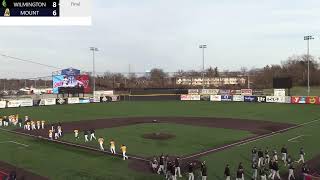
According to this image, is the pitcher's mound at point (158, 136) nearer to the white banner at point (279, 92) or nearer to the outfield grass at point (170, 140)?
the outfield grass at point (170, 140)

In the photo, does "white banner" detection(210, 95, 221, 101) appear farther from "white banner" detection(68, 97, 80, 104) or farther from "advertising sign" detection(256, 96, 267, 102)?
"white banner" detection(68, 97, 80, 104)

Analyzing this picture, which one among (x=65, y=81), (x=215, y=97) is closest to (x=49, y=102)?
(x=65, y=81)

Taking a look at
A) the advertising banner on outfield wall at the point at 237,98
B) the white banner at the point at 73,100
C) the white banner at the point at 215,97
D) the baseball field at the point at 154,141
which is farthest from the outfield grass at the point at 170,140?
the white banner at the point at 73,100

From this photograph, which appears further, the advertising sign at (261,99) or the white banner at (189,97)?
the white banner at (189,97)

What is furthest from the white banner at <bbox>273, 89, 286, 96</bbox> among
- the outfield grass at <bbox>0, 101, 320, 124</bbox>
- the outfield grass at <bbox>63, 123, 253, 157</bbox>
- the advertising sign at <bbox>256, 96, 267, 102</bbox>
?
the outfield grass at <bbox>63, 123, 253, 157</bbox>

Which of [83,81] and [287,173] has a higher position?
[83,81]

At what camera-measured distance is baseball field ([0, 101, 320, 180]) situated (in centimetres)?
2906

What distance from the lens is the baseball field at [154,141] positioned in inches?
1144

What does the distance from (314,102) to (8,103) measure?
6221cm

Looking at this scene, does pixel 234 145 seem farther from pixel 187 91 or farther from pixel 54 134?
pixel 187 91

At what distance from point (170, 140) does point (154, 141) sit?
5.78 ft

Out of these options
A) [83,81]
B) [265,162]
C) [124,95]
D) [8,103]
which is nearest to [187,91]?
[124,95]

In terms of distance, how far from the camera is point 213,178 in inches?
1028

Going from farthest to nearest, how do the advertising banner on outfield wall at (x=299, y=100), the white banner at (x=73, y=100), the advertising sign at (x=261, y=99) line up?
the white banner at (x=73, y=100), the advertising sign at (x=261, y=99), the advertising banner on outfield wall at (x=299, y=100)
